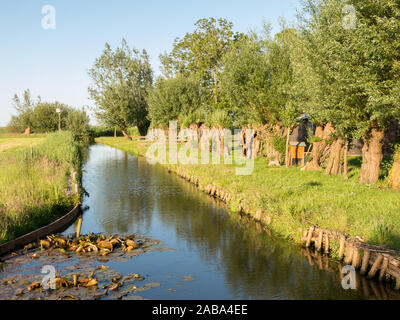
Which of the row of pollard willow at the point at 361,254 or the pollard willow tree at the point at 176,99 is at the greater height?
the pollard willow tree at the point at 176,99

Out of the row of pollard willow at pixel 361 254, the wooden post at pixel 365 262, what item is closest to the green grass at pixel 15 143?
the row of pollard willow at pixel 361 254

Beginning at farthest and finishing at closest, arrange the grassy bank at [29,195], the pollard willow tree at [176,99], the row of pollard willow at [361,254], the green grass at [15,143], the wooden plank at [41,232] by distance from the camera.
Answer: the pollard willow tree at [176,99] → the green grass at [15,143] → the grassy bank at [29,195] → the wooden plank at [41,232] → the row of pollard willow at [361,254]

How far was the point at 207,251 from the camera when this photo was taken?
1508cm

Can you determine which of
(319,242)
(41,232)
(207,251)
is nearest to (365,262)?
(319,242)

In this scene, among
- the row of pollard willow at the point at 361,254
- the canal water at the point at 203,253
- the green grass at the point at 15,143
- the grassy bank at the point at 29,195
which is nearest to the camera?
the row of pollard willow at the point at 361,254

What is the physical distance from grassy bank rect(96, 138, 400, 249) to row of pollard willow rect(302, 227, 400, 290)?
0.45 m

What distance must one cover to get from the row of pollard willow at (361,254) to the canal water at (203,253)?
2.65 feet

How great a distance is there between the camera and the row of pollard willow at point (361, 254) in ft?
35.9

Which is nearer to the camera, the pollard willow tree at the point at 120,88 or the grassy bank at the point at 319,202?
the grassy bank at the point at 319,202

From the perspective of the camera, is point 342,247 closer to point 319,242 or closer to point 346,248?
point 346,248

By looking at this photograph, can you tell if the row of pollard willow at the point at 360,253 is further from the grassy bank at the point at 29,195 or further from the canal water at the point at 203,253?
the grassy bank at the point at 29,195

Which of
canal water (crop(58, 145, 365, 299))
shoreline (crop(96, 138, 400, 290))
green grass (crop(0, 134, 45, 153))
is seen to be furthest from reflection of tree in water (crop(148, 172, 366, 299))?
green grass (crop(0, 134, 45, 153))

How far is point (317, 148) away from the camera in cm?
2620
